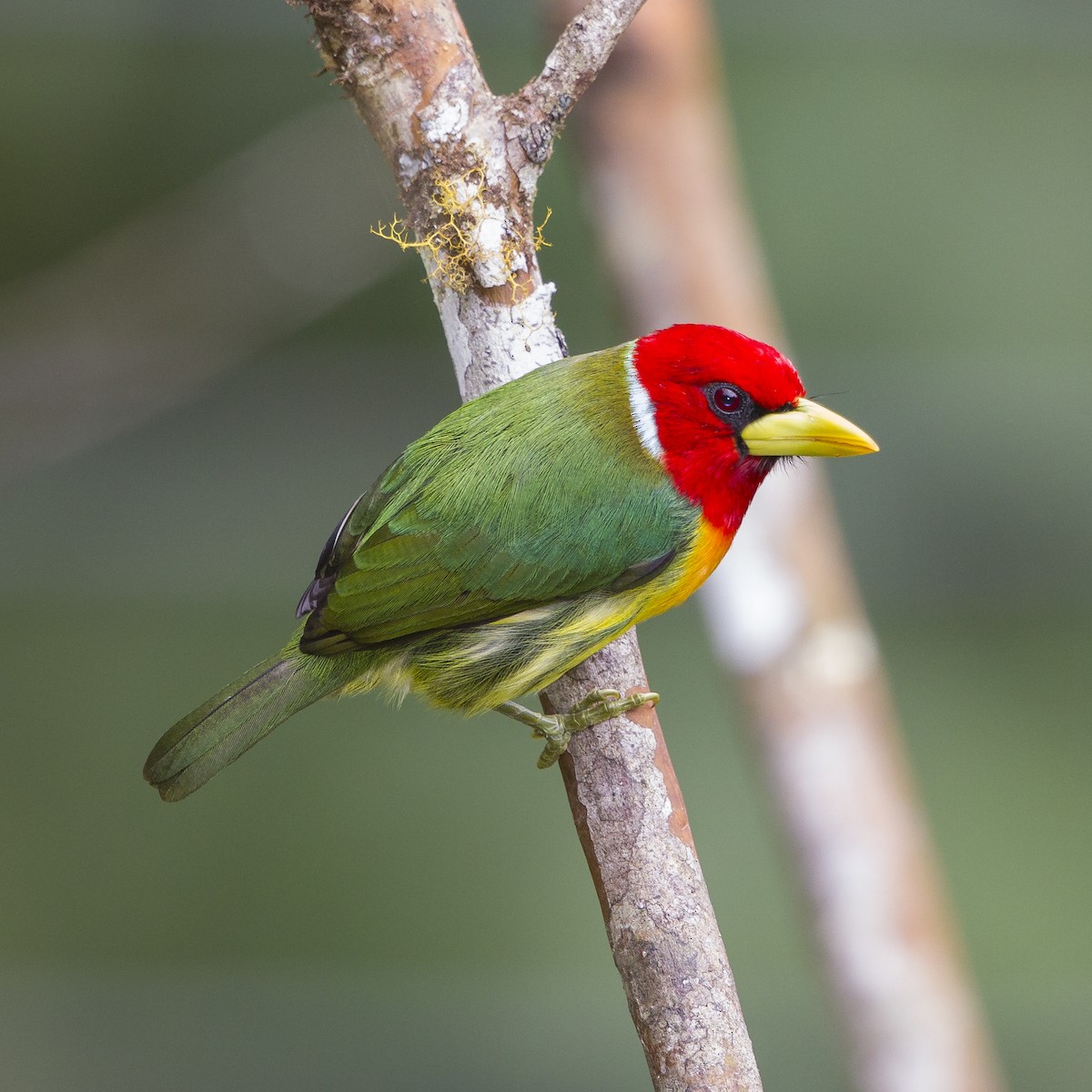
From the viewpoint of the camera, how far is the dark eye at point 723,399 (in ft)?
5.88

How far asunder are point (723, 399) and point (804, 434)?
0.12 meters

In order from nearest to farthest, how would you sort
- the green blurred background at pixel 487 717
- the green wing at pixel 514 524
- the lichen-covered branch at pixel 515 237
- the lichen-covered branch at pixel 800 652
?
1. the lichen-covered branch at pixel 515 237
2. the green wing at pixel 514 524
3. the lichen-covered branch at pixel 800 652
4. the green blurred background at pixel 487 717

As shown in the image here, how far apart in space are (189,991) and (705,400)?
2548 millimetres

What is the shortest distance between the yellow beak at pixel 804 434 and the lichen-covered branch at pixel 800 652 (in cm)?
67

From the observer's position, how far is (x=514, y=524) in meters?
1.71

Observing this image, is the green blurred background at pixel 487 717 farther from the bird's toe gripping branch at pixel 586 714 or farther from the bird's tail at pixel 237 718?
the bird's toe gripping branch at pixel 586 714

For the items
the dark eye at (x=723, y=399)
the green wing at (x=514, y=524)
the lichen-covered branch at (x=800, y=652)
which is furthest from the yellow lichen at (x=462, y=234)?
the lichen-covered branch at (x=800, y=652)

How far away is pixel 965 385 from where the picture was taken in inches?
140

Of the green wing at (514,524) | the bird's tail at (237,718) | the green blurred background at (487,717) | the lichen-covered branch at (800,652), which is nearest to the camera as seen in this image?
the green wing at (514,524)

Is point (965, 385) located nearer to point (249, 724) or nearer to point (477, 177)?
point (477, 177)

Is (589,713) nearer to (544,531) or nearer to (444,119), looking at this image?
(544,531)

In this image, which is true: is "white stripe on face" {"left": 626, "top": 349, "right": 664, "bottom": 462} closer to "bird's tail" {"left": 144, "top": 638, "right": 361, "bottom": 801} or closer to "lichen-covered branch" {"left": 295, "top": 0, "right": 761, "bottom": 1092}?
"lichen-covered branch" {"left": 295, "top": 0, "right": 761, "bottom": 1092}

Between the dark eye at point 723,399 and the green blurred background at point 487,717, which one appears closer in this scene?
the dark eye at point 723,399

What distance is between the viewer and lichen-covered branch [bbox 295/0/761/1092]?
63.1 inches
